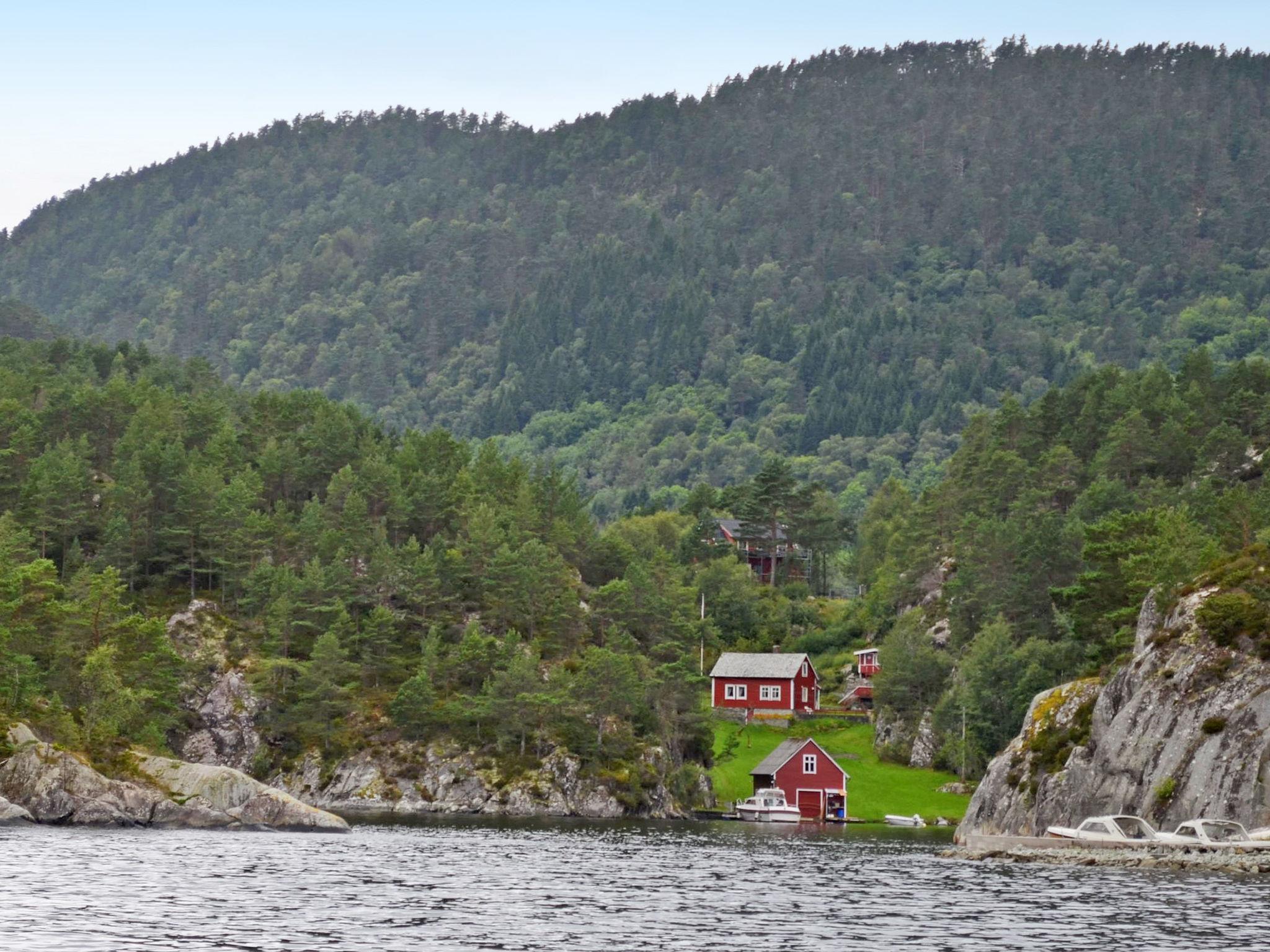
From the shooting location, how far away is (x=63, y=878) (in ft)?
204

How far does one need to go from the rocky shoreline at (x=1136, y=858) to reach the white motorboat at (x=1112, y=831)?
59 cm

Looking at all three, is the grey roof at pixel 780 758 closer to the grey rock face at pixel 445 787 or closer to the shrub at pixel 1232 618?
the grey rock face at pixel 445 787

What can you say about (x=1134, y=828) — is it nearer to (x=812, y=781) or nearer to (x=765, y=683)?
(x=812, y=781)

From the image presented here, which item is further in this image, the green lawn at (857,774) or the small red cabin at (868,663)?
the small red cabin at (868,663)

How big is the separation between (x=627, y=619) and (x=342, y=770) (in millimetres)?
33558

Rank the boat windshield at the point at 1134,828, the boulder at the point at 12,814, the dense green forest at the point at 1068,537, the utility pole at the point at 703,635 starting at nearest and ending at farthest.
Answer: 1. the boat windshield at the point at 1134,828
2. the boulder at the point at 12,814
3. the dense green forest at the point at 1068,537
4. the utility pole at the point at 703,635

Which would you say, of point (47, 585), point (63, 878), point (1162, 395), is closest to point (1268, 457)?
point (1162, 395)

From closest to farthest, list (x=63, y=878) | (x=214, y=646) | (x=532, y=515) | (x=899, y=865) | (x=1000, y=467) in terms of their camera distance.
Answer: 1. (x=63, y=878)
2. (x=899, y=865)
3. (x=214, y=646)
4. (x=532, y=515)
5. (x=1000, y=467)

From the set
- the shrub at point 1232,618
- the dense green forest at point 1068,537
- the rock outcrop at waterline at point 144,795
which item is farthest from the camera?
the dense green forest at point 1068,537

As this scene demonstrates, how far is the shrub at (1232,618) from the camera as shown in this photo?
89.8 meters

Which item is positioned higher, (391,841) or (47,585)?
(47,585)

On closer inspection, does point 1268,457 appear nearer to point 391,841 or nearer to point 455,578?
point 455,578

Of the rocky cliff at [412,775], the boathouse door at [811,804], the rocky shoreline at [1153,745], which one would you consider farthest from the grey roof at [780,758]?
the rocky shoreline at [1153,745]

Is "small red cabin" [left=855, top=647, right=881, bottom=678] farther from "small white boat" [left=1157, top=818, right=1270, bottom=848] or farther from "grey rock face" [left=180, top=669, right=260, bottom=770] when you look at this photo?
"small white boat" [left=1157, top=818, right=1270, bottom=848]
